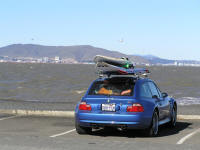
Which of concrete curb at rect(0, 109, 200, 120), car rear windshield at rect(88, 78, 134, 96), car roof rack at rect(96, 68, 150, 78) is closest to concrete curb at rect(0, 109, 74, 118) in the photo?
concrete curb at rect(0, 109, 200, 120)

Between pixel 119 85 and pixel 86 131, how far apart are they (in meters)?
1.28

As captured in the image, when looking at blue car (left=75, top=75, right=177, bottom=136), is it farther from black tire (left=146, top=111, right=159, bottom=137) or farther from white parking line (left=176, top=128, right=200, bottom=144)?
white parking line (left=176, top=128, right=200, bottom=144)

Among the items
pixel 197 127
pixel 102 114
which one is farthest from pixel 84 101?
pixel 197 127

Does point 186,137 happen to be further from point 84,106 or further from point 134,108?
point 84,106

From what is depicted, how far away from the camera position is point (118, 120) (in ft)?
31.8

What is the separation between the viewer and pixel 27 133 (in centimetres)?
1041

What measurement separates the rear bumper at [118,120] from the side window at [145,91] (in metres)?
0.62

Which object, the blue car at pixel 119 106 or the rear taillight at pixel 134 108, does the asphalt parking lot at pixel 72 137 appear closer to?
the blue car at pixel 119 106

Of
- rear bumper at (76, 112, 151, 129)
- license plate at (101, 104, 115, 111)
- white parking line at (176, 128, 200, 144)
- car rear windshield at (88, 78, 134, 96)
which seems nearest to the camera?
white parking line at (176, 128, 200, 144)

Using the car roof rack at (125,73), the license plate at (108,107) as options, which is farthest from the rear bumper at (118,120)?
the car roof rack at (125,73)

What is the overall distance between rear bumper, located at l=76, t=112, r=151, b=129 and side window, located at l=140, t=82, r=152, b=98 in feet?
2.03

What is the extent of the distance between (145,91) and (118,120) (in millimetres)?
1178

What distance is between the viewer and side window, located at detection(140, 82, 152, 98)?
10.3 meters

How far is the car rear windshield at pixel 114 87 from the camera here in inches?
399
